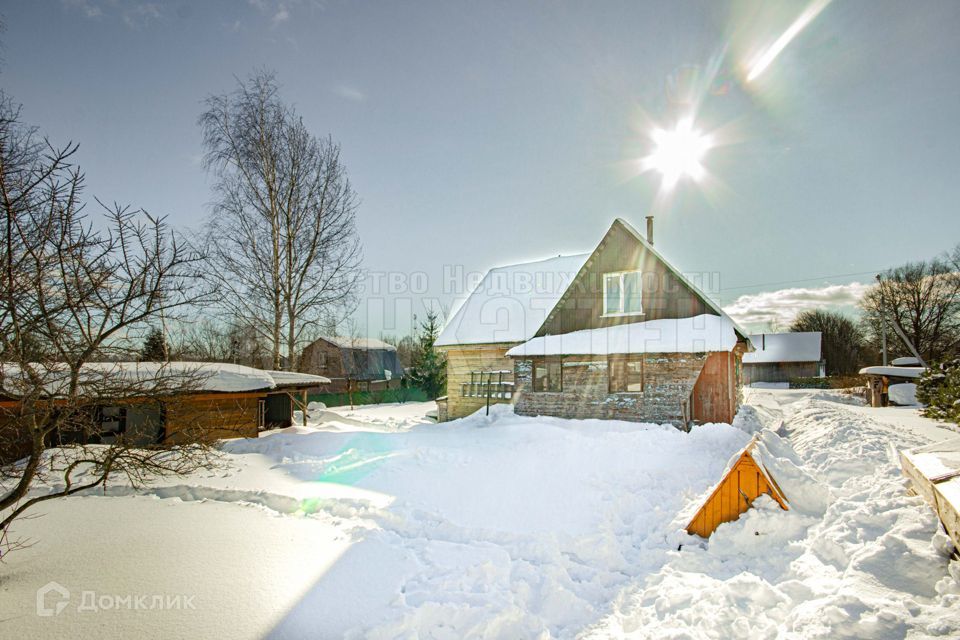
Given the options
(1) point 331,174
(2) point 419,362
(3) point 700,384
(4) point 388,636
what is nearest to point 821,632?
(4) point 388,636

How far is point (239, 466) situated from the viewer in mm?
8734

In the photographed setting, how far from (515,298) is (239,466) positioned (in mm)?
12730

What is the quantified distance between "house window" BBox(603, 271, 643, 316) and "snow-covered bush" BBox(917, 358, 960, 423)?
8.30 metres

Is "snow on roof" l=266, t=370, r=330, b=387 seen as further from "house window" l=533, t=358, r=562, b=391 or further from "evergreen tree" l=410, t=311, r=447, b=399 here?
"evergreen tree" l=410, t=311, r=447, b=399

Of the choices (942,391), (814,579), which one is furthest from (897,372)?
(814,579)

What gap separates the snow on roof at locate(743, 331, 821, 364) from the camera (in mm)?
42750

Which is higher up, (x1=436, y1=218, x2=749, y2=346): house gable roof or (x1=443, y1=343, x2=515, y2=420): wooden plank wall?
(x1=436, y1=218, x2=749, y2=346): house gable roof

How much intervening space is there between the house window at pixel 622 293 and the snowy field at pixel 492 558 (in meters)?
6.45

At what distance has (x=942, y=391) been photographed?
1345 cm

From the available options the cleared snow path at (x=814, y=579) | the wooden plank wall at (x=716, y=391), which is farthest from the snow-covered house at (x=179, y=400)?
the wooden plank wall at (x=716, y=391)

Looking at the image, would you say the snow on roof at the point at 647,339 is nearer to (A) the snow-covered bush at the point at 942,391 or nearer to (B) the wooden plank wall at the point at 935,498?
(A) the snow-covered bush at the point at 942,391

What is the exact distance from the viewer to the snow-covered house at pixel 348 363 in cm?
3743

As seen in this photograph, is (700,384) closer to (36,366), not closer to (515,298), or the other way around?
(515,298)

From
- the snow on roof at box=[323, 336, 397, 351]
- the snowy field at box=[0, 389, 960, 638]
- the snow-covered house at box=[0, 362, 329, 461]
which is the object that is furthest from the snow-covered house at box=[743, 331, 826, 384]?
the snow-covered house at box=[0, 362, 329, 461]
